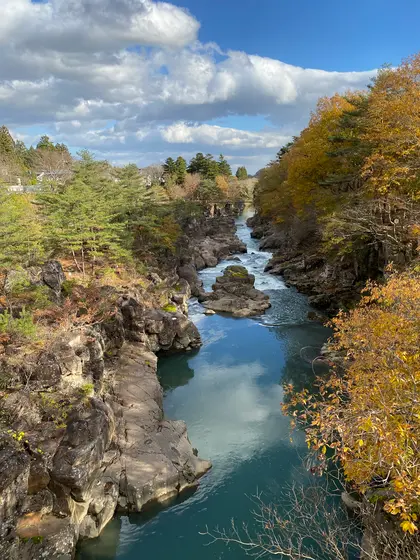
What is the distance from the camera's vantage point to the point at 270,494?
15.1 metres

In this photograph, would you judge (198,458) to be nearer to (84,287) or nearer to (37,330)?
(37,330)

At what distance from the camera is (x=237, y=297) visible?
37938mm

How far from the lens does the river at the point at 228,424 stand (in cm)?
1348

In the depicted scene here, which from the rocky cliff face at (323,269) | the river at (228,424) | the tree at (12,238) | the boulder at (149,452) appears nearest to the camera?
the river at (228,424)

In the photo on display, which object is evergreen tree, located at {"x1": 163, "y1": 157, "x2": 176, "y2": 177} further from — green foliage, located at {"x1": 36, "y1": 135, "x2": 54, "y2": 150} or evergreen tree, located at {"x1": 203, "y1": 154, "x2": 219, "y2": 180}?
green foliage, located at {"x1": 36, "y1": 135, "x2": 54, "y2": 150}

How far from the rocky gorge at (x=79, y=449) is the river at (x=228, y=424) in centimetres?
92

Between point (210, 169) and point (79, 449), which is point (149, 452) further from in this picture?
point (210, 169)

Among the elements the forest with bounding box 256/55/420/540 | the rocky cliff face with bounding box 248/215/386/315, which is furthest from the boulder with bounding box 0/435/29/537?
the rocky cliff face with bounding box 248/215/386/315

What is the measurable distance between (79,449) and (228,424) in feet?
28.1

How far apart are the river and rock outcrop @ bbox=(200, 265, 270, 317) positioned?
1.18 metres

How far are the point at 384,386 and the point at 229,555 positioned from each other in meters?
8.19

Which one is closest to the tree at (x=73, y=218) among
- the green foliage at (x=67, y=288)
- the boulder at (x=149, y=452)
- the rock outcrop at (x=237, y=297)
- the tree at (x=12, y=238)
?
the green foliage at (x=67, y=288)

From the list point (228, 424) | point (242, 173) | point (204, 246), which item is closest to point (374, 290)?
point (228, 424)

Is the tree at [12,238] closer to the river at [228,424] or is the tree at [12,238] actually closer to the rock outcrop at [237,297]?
the river at [228,424]
